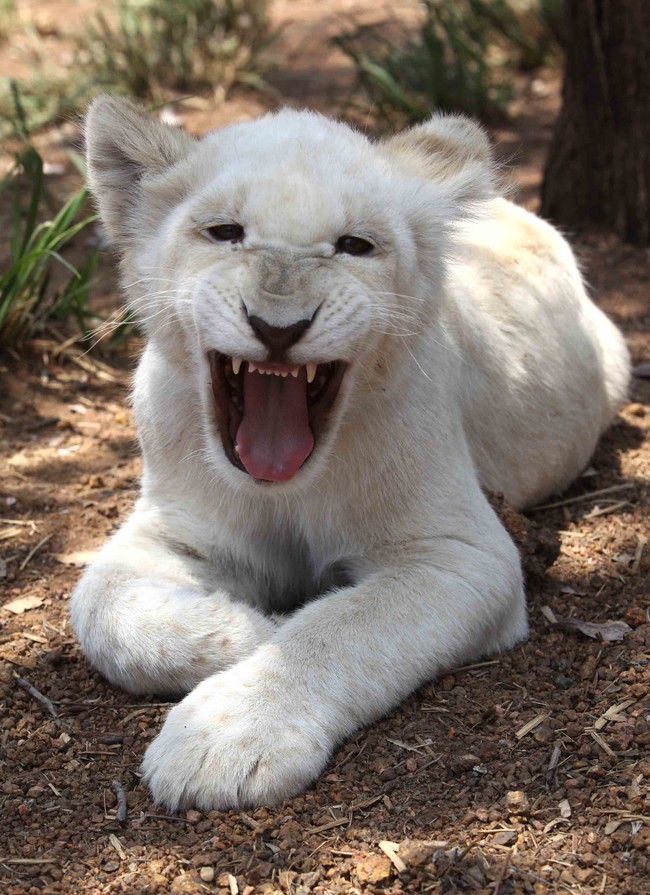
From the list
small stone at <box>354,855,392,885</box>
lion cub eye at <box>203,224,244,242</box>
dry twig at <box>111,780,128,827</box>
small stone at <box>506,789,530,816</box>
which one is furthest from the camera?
lion cub eye at <box>203,224,244,242</box>

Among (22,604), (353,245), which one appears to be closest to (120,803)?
(22,604)

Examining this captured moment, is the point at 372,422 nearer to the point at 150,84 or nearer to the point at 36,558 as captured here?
the point at 36,558

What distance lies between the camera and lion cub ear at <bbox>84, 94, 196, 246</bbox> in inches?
154

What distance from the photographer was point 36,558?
4746 mm

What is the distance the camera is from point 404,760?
11.2ft

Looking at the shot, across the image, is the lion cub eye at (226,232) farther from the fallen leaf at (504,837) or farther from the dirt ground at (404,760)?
the fallen leaf at (504,837)

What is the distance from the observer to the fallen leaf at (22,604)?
4.38 m

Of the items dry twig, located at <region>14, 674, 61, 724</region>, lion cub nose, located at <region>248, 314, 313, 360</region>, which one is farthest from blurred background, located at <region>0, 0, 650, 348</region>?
lion cub nose, located at <region>248, 314, 313, 360</region>

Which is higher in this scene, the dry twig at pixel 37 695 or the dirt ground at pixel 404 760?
the dirt ground at pixel 404 760

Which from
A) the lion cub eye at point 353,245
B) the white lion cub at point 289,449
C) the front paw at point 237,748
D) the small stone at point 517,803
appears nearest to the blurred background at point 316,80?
the white lion cub at point 289,449

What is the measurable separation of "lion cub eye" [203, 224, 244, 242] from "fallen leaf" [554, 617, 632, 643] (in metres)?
1.76

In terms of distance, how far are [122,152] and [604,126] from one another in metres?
3.92

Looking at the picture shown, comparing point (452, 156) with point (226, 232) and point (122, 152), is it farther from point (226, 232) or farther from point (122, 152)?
point (122, 152)

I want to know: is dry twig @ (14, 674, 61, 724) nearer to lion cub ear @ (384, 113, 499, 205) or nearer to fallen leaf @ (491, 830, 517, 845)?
fallen leaf @ (491, 830, 517, 845)
